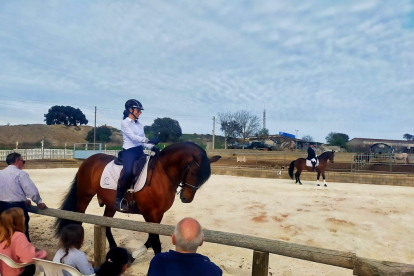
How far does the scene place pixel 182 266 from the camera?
1.51 meters

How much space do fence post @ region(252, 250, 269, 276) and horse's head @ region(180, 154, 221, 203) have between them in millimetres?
1338

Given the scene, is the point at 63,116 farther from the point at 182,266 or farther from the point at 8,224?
the point at 182,266

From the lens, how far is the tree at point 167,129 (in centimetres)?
4469

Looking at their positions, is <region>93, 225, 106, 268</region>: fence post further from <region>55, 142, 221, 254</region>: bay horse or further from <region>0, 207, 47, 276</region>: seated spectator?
<region>0, 207, 47, 276</region>: seated spectator

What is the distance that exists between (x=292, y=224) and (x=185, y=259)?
5.29 meters

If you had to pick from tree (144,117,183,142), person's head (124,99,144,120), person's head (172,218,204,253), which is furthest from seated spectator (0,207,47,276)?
tree (144,117,183,142)

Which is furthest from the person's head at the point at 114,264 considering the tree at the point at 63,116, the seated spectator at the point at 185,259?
the tree at the point at 63,116

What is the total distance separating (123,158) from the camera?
3.76 meters

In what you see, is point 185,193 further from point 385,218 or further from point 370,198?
point 370,198

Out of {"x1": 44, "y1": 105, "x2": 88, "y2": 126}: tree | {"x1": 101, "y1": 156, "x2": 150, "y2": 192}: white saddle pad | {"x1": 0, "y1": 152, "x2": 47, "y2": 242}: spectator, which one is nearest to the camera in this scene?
{"x1": 0, "y1": 152, "x2": 47, "y2": 242}: spectator

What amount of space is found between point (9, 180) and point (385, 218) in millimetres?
8163

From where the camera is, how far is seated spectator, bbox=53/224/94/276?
7.18 feet

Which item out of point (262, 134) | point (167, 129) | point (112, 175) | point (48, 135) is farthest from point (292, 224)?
point (48, 135)

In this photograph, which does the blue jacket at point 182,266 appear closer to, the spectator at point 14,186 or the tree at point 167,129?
the spectator at point 14,186
